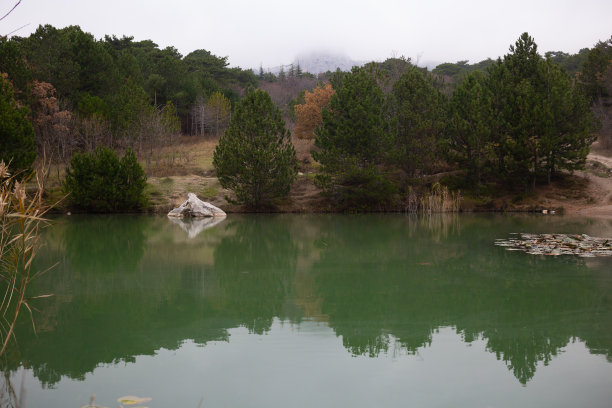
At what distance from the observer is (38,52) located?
29641 mm

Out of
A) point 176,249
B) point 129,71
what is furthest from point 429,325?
point 129,71

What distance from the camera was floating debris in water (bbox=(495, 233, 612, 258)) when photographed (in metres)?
10.2

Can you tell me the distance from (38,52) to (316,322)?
99.9 feet

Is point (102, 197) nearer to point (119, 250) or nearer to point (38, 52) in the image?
point (119, 250)

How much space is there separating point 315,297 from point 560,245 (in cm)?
648

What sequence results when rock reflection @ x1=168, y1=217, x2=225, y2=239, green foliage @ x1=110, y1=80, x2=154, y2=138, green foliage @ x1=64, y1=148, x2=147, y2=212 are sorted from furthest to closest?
green foliage @ x1=110, y1=80, x2=154, y2=138
green foliage @ x1=64, y1=148, x2=147, y2=212
rock reflection @ x1=168, y1=217, x2=225, y2=239

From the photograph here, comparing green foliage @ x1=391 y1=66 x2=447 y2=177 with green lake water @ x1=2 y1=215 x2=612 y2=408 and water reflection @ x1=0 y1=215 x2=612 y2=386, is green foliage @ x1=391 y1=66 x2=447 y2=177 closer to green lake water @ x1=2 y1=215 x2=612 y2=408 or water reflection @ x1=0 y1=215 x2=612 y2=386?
water reflection @ x1=0 y1=215 x2=612 y2=386

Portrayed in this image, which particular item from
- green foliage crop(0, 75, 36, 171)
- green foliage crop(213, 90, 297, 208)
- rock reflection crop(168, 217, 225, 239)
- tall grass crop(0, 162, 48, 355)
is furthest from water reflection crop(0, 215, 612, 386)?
green foliage crop(213, 90, 297, 208)

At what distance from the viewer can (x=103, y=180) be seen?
21.6 meters

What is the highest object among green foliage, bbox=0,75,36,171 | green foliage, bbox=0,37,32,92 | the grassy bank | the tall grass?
green foliage, bbox=0,37,32,92

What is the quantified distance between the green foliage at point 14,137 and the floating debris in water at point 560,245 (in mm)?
17590

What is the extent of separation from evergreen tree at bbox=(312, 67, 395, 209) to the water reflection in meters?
9.76

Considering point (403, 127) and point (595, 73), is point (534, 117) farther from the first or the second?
point (595, 73)

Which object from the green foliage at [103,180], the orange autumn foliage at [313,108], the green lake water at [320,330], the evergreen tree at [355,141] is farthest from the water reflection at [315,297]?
the orange autumn foliage at [313,108]
